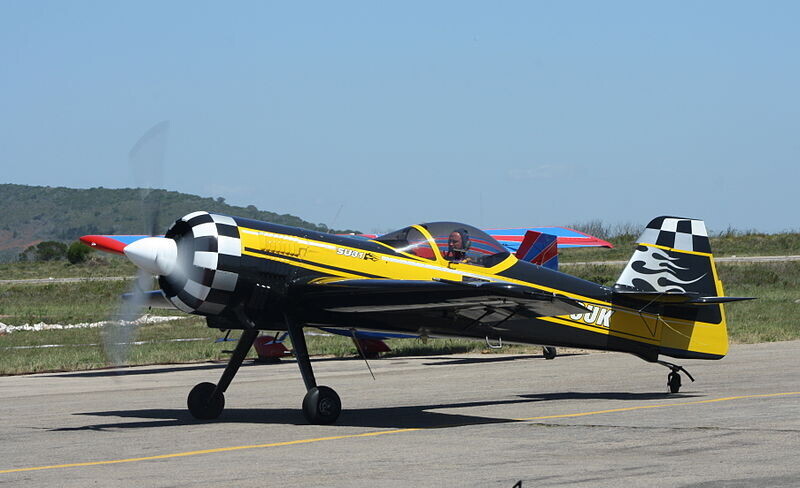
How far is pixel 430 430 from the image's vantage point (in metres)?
11.7

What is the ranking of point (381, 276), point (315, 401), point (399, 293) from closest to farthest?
point (399, 293) → point (315, 401) → point (381, 276)

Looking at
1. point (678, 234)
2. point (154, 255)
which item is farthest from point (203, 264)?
point (678, 234)

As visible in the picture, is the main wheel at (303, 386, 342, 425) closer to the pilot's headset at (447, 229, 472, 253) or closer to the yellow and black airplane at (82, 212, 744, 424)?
the yellow and black airplane at (82, 212, 744, 424)

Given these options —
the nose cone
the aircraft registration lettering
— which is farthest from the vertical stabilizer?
the nose cone

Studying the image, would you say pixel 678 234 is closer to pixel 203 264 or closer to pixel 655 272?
pixel 655 272

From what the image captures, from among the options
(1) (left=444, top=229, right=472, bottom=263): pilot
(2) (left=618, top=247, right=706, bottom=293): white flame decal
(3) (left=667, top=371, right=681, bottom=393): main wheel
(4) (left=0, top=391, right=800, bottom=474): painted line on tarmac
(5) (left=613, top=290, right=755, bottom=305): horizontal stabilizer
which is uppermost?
(1) (left=444, top=229, right=472, bottom=263): pilot

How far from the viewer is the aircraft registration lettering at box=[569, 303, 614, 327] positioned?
48.2ft

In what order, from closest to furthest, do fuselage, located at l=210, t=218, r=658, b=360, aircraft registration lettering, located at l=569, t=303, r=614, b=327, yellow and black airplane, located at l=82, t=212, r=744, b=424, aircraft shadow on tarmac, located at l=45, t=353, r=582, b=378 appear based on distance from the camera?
yellow and black airplane, located at l=82, t=212, r=744, b=424
fuselage, located at l=210, t=218, r=658, b=360
aircraft registration lettering, located at l=569, t=303, r=614, b=327
aircraft shadow on tarmac, located at l=45, t=353, r=582, b=378

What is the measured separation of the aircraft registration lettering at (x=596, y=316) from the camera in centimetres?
1469

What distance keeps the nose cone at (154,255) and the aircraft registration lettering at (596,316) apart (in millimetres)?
5593

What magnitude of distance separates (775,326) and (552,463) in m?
21.5

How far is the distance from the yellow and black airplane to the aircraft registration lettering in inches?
0.6

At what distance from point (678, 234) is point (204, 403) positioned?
7.18 m

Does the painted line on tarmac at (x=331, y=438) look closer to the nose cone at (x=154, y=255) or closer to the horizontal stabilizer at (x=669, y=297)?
the horizontal stabilizer at (x=669, y=297)
